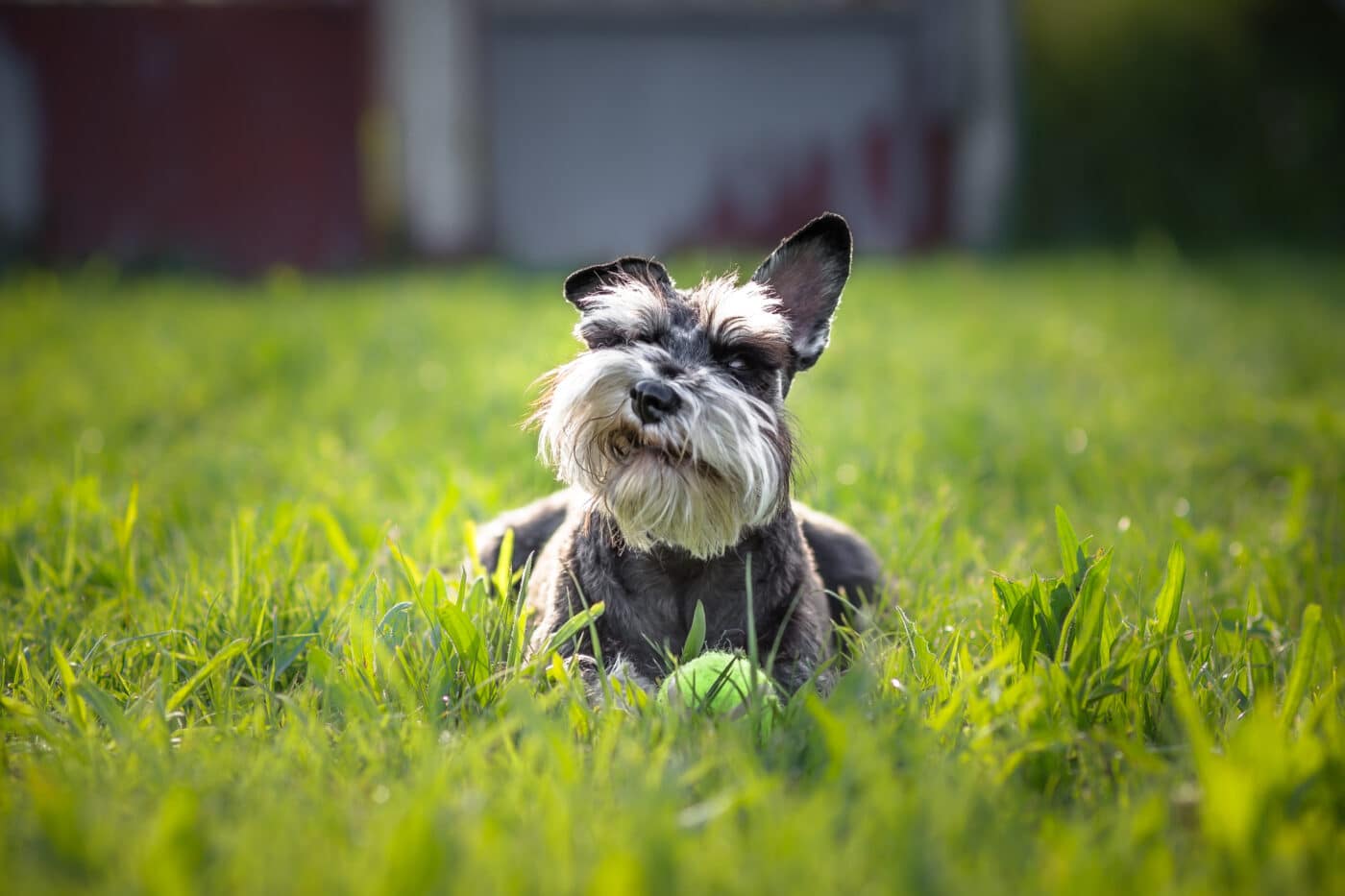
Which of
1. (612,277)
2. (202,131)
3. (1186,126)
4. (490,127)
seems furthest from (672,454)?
(1186,126)

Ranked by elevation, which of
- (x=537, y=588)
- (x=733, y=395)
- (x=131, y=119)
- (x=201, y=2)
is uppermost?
(x=201, y=2)

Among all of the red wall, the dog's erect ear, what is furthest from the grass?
the red wall

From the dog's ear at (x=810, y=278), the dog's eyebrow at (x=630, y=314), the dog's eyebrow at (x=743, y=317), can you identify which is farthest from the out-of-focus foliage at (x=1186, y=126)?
the dog's eyebrow at (x=630, y=314)

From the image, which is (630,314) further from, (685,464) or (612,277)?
(685,464)

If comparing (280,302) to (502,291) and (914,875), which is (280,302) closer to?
(502,291)

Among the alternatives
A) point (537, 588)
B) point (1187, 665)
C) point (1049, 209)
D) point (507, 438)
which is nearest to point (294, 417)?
point (507, 438)

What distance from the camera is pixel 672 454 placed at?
3.02 meters

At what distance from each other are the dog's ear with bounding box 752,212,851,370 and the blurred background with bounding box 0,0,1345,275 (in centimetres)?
1121

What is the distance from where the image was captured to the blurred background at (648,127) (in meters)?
13.5

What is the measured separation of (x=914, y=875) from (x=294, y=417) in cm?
566

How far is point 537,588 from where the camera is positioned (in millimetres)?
3820

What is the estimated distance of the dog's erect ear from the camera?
3650 mm

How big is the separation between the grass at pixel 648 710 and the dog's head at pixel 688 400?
49cm

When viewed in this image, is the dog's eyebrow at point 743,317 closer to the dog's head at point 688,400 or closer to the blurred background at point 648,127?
the dog's head at point 688,400
